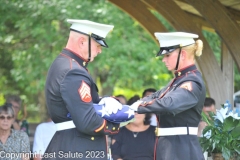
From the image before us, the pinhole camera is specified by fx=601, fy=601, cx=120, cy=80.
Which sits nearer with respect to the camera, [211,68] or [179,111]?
[179,111]

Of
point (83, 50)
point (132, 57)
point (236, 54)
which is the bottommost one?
point (132, 57)

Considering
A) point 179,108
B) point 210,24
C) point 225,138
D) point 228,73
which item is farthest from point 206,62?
point 179,108

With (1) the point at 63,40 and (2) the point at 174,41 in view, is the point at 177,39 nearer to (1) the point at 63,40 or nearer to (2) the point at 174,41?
(2) the point at 174,41

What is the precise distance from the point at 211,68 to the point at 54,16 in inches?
184

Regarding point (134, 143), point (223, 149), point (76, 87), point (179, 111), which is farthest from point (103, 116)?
point (134, 143)

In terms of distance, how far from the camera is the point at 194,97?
427 centimetres

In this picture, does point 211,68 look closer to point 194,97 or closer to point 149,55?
point 194,97

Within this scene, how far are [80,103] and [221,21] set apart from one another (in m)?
3.68

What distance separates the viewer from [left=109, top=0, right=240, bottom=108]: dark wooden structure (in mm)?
6996

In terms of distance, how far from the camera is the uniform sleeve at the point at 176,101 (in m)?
4.15

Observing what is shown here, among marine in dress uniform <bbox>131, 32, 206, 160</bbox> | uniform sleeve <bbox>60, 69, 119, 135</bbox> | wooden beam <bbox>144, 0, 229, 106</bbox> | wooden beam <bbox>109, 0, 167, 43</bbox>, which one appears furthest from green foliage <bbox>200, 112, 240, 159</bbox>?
wooden beam <bbox>109, 0, 167, 43</bbox>

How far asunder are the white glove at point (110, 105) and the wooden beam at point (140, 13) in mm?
4253

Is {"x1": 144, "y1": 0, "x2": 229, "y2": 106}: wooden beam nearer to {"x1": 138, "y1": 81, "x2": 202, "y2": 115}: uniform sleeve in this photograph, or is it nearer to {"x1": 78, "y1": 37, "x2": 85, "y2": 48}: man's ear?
{"x1": 138, "y1": 81, "x2": 202, "y2": 115}: uniform sleeve

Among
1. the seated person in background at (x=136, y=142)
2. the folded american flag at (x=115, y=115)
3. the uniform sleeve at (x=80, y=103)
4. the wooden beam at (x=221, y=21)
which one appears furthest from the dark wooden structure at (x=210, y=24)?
the uniform sleeve at (x=80, y=103)
